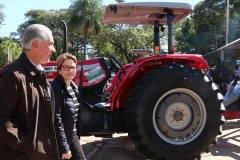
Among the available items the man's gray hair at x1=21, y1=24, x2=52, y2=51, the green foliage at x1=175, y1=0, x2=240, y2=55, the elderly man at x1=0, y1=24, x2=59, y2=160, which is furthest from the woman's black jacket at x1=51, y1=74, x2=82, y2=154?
the green foliage at x1=175, y1=0, x2=240, y2=55

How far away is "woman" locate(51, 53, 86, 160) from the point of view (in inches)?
97.3

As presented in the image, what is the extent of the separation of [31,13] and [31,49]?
42288 millimetres

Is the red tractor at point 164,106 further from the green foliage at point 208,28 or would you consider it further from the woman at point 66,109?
the green foliage at point 208,28

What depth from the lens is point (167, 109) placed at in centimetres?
403

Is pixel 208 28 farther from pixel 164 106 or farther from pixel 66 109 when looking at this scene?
pixel 66 109

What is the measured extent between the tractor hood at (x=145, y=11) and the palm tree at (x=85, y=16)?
23.8m

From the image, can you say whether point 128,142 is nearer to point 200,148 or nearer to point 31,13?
point 200,148

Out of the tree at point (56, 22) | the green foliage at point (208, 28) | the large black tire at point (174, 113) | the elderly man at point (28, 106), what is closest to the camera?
the elderly man at point (28, 106)

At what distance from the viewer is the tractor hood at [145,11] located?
4.06m

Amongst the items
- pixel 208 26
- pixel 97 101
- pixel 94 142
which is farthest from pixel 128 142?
pixel 208 26

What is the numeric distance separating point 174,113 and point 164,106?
182 millimetres

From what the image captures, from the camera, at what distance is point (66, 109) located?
2607mm

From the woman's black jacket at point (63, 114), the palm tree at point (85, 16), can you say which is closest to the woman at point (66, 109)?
the woman's black jacket at point (63, 114)

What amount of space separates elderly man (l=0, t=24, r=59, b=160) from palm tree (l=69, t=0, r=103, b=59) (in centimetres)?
2690
